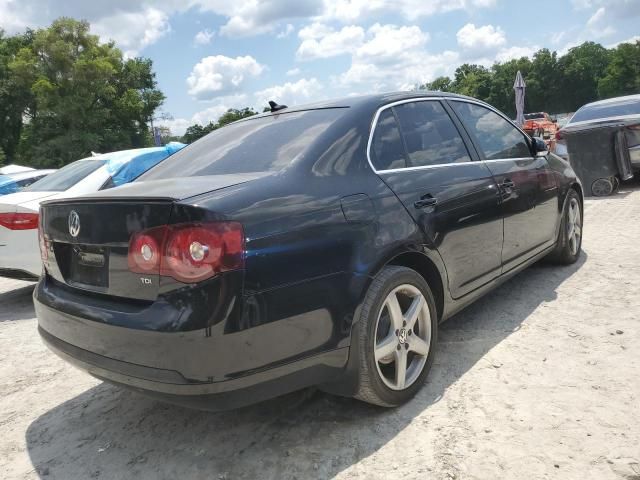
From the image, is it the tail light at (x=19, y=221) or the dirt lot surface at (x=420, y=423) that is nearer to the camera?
the dirt lot surface at (x=420, y=423)

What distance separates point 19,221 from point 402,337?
4.16 meters

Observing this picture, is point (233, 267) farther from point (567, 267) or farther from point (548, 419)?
point (567, 267)

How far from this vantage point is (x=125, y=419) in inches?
116

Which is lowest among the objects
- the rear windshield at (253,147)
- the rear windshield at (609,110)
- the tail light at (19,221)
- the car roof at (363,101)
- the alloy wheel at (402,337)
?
the alloy wheel at (402,337)

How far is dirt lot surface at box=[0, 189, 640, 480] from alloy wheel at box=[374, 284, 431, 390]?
0.57 ft

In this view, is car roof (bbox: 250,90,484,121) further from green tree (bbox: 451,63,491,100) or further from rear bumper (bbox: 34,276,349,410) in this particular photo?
green tree (bbox: 451,63,491,100)

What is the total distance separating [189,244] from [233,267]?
195 mm

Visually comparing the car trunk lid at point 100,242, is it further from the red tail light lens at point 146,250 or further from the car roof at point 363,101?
the car roof at point 363,101

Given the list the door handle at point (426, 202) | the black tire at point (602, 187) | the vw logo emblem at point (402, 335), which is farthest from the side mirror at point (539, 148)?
the black tire at point (602, 187)

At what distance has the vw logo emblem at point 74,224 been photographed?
246cm

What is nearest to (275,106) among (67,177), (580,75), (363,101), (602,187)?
(363,101)

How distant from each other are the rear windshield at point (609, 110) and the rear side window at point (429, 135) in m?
7.74

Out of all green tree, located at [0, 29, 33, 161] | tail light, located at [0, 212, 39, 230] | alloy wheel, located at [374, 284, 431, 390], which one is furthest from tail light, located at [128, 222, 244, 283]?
green tree, located at [0, 29, 33, 161]

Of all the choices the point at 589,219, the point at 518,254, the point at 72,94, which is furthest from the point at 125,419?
the point at 72,94
